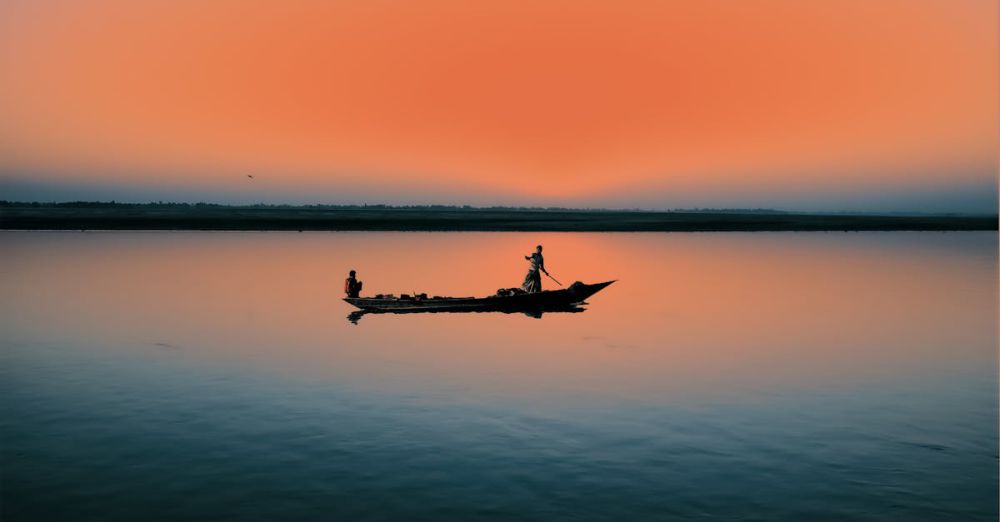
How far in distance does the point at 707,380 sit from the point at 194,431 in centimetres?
1119

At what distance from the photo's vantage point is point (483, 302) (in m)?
34.3

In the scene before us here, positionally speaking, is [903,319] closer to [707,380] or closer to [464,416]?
[707,380]

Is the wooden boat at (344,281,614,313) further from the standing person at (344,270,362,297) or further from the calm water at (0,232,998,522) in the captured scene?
the calm water at (0,232,998,522)

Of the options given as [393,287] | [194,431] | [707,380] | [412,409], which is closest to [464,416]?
[412,409]

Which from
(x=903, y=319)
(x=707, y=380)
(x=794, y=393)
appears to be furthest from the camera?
(x=903, y=319)

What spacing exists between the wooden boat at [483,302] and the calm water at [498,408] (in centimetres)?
67

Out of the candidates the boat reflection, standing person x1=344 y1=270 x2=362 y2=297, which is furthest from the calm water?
standing person x1=344 y1=270 x2=362 y2=297

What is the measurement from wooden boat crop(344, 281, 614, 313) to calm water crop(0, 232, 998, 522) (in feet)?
2.19

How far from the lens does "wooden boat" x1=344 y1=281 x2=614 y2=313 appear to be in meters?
34.2

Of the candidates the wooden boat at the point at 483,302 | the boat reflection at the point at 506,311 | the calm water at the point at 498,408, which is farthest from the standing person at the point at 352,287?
the calm water at the point at 498,408

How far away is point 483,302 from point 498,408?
16517 mm

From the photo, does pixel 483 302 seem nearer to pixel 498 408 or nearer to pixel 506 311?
pixel 506 311

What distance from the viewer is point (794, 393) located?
19.5 m

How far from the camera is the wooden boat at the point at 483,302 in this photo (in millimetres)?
34188
